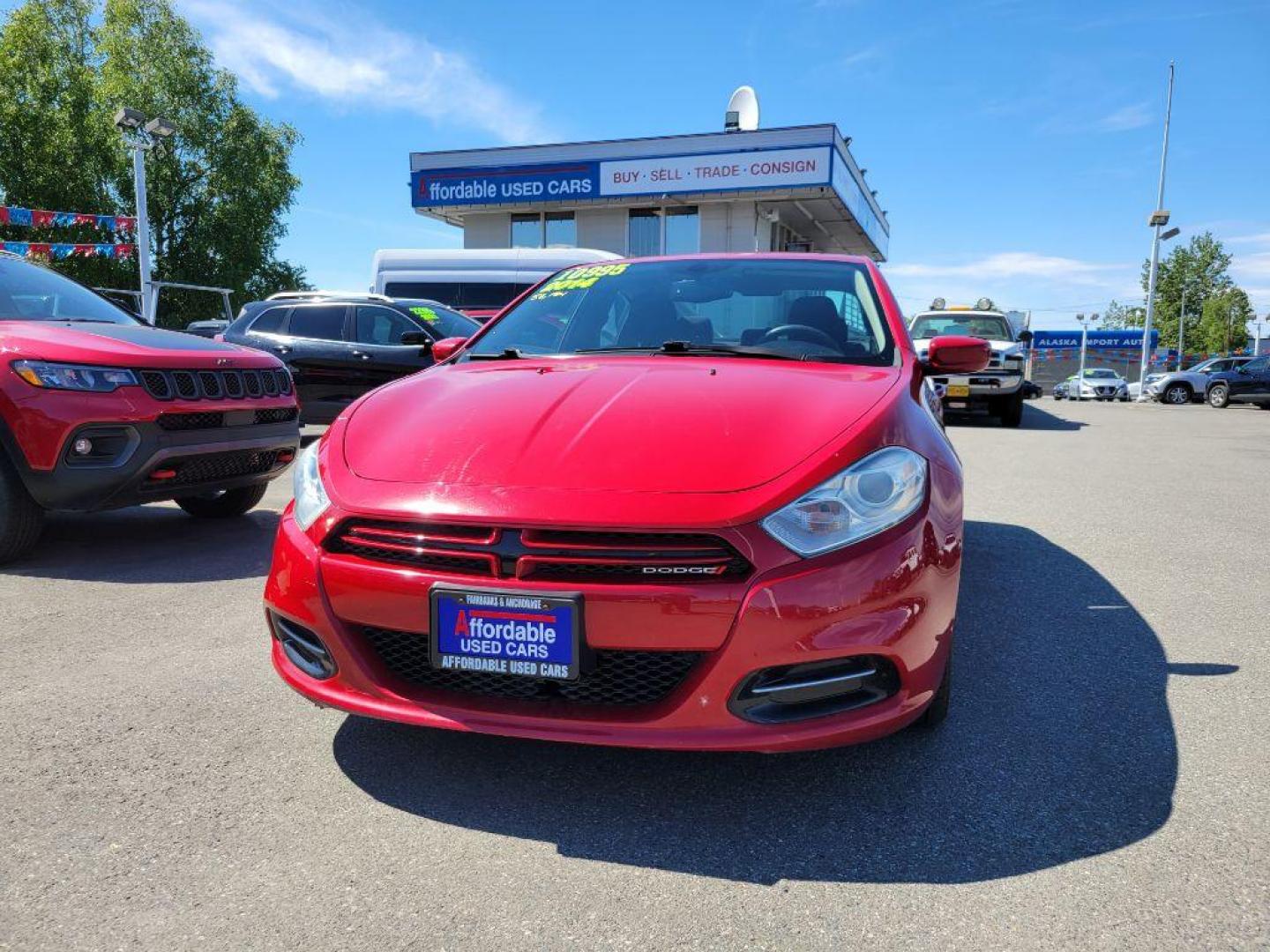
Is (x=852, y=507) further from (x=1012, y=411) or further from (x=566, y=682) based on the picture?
(x=1012, y=411)

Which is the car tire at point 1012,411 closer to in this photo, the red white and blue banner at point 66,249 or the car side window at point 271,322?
the car side window at point 271,322

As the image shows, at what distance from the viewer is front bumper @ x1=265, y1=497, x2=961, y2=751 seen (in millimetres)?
1737

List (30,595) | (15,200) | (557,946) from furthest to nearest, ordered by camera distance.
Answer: (15,200) < (30,595) < (557,946)

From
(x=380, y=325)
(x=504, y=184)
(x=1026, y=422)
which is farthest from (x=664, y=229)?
(x=380, y=325)

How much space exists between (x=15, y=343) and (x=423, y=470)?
3.24 metres

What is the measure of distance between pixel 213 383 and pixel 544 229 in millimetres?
21637

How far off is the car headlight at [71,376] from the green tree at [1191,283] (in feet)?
273

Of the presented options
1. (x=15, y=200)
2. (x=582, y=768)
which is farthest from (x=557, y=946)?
(x=15, y=200)

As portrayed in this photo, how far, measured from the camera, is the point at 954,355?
2.98 meters

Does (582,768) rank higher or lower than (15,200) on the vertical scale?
lower

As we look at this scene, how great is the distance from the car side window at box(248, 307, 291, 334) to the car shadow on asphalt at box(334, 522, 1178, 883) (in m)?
7.73

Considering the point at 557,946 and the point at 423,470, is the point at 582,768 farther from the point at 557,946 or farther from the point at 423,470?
the point at 423,470

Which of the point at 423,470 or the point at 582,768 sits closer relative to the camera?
the point at 423,470

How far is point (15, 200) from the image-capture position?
30.2 m
